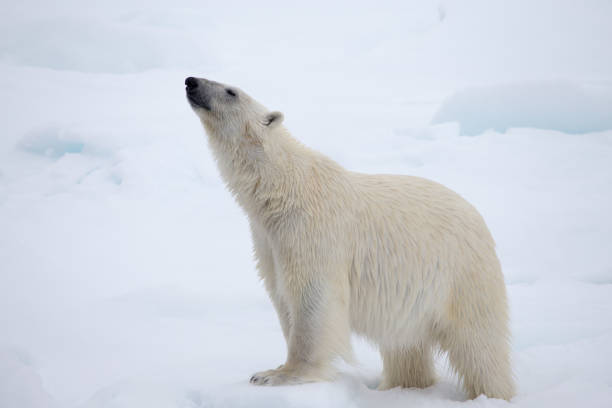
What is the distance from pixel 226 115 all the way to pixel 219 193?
489 centimetres

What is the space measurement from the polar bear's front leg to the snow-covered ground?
11cm

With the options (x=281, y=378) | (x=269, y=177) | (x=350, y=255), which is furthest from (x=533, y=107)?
(x=281, y=378)

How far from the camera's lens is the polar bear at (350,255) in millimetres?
2441

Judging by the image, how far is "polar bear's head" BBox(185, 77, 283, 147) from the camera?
2.55 meters

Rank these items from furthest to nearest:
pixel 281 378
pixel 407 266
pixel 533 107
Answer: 1. pixel 533 107
2. pixel 407 266
3. pixel 281 378

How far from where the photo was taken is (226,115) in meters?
2.56

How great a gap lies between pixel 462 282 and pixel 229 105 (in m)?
1.50

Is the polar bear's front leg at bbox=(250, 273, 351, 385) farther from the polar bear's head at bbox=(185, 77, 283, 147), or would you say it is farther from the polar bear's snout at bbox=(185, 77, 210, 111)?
the polar bear's snout at bbox=(185, 77, 210, 111)

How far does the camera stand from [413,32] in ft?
68.9

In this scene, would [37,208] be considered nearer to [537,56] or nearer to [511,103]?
[511,103]

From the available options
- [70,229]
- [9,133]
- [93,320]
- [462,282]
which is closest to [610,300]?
[462,282]

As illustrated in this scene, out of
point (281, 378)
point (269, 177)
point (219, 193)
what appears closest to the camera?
point (281, 378)

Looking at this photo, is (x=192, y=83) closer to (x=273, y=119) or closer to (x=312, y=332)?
(x=273, y=119)

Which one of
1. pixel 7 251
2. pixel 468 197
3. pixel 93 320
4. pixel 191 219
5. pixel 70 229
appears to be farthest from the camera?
pixel 468 197
